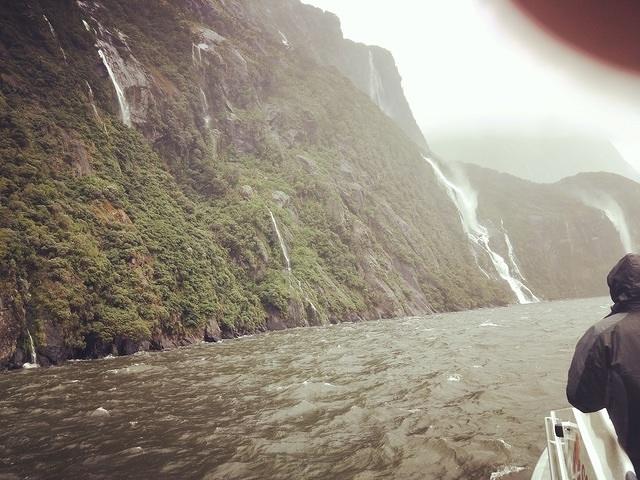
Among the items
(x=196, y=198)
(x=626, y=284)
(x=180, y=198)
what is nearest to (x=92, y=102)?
(x=180, y=198)

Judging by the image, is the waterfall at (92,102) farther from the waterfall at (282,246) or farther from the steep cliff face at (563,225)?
the steep cliff face at (563,225)

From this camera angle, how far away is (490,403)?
32.0ft

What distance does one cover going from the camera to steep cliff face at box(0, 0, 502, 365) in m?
22.7

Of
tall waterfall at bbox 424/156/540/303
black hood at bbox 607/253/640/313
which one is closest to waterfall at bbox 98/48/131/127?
black hood at bbox 607/253/640/313

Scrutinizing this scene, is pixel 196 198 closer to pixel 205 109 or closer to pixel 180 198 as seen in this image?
pixel 180 198

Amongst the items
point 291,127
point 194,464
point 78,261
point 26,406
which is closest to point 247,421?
point 194,464

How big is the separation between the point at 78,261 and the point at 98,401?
48.5ft

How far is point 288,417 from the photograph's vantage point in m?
9.26

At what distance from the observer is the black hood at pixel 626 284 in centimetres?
334

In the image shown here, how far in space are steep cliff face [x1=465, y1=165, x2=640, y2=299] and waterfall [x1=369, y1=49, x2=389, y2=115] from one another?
44.5 meters

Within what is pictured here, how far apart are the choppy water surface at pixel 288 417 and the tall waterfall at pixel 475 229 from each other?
82656mm

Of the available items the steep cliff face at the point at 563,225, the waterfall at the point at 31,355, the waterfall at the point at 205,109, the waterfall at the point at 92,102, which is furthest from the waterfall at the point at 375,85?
the waterfall at the point at 31,355

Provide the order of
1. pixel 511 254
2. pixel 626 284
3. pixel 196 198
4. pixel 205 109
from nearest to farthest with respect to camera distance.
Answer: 1. pixel 626 284
2. pixel 196 198
3. pixel 205 109
4. pixel 511 254

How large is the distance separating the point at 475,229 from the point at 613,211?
75063 mm
